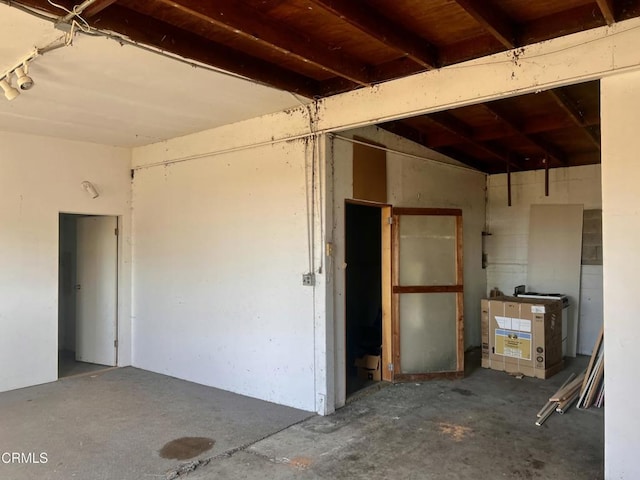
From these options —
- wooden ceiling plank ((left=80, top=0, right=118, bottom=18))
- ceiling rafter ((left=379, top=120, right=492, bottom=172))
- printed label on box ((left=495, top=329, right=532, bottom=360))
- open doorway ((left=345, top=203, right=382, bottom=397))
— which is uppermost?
wooden ceiling plank ((left=80, top=0, right=118, bottom=18))

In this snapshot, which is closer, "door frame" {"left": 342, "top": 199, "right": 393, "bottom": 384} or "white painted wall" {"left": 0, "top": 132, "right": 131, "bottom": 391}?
"white painted wall" {"left": 0, "top": 132, "right": 131, "bottom": 391}

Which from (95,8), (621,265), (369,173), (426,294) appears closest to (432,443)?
(621,265)

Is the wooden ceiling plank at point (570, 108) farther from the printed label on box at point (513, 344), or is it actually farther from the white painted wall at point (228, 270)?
the printed label on box at point (513, 344)

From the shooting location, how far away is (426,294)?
16.6ft

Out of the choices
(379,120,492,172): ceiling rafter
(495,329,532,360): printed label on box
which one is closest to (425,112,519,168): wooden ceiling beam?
(379,120,492,172): ceiling rafter

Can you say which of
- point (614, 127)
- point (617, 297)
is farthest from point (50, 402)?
point (614, 127)

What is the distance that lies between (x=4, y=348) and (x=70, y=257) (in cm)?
204

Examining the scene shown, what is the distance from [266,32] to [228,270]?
257cm

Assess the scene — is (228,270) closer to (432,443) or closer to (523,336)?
(432,443)

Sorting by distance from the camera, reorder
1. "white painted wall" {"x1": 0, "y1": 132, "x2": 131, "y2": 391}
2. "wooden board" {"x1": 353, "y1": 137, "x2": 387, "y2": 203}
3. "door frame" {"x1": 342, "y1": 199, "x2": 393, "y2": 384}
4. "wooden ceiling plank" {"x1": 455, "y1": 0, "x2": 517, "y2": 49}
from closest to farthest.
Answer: "wooden ceiling plank" {"x1": 455, "y1": 0, "x2": 517, "y2": 49}
"wooden board" {"x1": 353, "y1": 137, "x2": 387, "y2": 203}
"white painted wall" {"x1": 0, "y1": 132, "x2": 131, "y2": 391}
"door frame" {"x1": 342, "y1": 199, "x2": 393, "y2": 384}

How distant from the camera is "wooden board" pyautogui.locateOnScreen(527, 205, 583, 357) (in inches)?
244

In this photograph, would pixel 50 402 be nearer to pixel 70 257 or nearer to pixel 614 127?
pixel 70 257

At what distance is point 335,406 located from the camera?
4113 mm

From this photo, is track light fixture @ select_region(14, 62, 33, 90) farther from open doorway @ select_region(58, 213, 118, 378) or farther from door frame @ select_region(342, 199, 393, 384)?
door frame @ select_region(342, 199, 393, 384)
